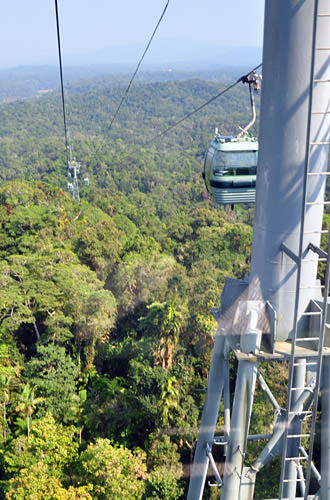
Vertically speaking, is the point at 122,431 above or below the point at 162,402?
below

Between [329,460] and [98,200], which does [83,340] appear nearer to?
[329,460]

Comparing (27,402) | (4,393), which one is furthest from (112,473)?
(4,393)

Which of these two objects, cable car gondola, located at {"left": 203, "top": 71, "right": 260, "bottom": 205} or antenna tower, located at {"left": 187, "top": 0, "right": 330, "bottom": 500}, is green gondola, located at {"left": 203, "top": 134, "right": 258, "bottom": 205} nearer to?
cable car gondola, located at {"left": 203, "top": 71, "right": 260, "bottom": 205}

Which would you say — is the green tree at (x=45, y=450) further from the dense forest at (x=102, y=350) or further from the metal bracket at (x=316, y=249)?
the metal bracket at (x=316, y=249)

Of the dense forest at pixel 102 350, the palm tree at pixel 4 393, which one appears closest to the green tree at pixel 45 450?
the dense forest at pixel 102 350

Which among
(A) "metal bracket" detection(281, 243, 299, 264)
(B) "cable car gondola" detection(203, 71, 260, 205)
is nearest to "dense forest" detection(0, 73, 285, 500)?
(B) "cable car gondola" detection(203, 71, 260, 205)

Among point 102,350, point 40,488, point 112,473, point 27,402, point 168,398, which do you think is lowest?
point 102,350

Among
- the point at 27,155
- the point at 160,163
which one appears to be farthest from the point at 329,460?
the point at 27,155

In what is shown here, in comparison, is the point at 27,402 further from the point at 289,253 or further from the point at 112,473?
the point at 289,253
